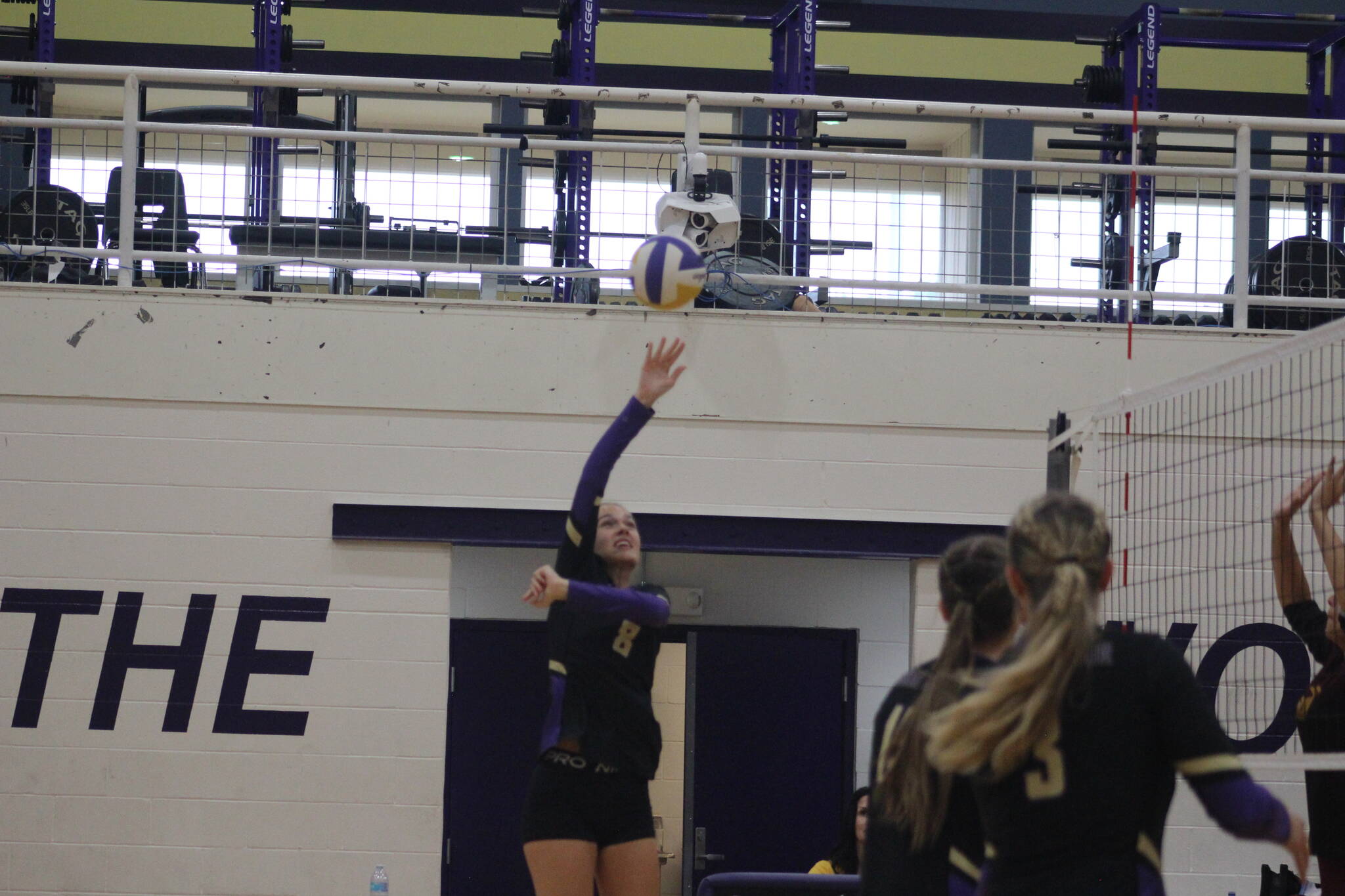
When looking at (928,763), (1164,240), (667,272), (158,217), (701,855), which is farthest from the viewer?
(1164,240)

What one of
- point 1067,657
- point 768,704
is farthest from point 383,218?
point 1067,657

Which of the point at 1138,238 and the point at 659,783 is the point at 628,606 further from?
the point at 1138,238

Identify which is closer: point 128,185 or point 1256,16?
point 128,185

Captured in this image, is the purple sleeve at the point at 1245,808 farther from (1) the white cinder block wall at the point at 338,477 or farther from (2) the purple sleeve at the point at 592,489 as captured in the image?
(1) the white cinder block wall at the point at 338,477

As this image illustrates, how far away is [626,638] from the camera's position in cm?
403

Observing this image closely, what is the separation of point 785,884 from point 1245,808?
261 centimetres

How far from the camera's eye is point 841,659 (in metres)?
8.58

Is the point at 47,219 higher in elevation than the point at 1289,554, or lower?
higher

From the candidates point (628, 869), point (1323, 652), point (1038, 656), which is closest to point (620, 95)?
point (628, 869)

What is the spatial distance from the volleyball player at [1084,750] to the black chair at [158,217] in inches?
191

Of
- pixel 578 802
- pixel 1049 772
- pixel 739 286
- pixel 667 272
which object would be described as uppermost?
pixel 739 286

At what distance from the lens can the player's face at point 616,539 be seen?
4059mm

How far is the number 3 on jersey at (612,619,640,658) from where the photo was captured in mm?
4027

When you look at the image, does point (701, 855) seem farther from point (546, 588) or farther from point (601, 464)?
point (546, 588)
